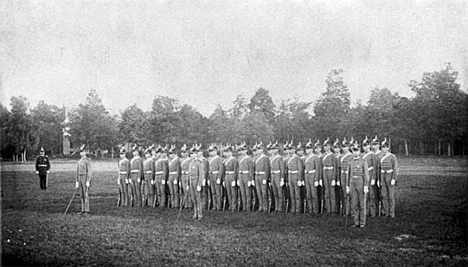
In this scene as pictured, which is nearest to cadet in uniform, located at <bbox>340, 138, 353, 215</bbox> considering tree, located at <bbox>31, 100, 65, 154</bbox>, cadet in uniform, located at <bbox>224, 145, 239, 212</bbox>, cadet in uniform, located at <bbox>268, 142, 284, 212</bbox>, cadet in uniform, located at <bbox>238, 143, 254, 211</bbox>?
cadet in uniform, located at <bbox>268, 142, 284, 212</bbox>

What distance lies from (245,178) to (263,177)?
25cm

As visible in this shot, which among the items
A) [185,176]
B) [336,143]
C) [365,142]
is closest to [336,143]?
[336,143]

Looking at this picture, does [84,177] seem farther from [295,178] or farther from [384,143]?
[384,143]

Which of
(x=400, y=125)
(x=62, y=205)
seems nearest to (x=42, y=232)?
(x=62, y=205)

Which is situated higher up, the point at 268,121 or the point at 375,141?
the point at 268,121

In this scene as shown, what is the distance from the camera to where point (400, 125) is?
5.20 meters

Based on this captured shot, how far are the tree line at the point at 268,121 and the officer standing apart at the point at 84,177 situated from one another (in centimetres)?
21

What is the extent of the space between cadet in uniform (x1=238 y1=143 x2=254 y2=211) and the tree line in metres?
0.46

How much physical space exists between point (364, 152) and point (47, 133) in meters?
4.03

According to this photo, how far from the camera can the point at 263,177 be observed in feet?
20.7

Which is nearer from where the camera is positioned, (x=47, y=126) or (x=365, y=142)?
(x=365, y=142)

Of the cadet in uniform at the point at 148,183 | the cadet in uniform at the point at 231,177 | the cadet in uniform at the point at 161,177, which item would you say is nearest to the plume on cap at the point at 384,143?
the cadet in uniform at the point at 231,177

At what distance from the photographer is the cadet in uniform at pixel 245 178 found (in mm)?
6168

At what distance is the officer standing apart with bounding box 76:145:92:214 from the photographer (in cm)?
A: 600
